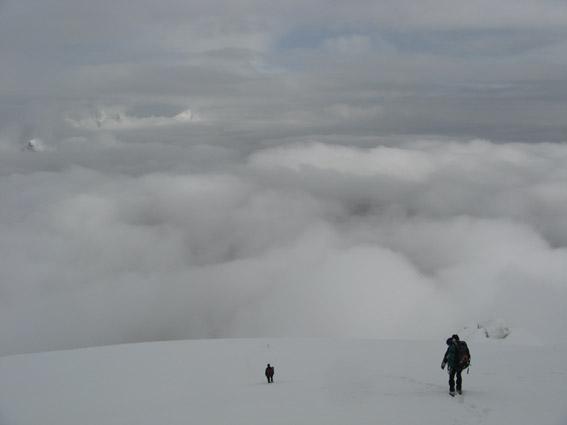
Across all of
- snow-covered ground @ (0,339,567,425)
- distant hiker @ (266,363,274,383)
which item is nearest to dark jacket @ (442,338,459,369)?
snow-covered ground @ (0,339,567,425)

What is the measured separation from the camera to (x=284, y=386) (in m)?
16.5

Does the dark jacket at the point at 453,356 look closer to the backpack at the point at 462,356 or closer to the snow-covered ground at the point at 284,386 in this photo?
the backpack at the point at 462,356

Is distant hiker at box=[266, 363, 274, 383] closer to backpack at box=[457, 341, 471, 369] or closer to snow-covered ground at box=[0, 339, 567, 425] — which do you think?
snow-covered ground at box=[0, 339, 567, 425]

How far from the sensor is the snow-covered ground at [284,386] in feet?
42.4

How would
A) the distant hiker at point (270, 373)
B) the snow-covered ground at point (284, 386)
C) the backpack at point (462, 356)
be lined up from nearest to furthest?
the snow-covered ground at point (284, 386), the backpack at point (462, 356), the distant hiker at point (270, 373)

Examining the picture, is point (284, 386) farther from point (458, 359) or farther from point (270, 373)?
point (458, 359)

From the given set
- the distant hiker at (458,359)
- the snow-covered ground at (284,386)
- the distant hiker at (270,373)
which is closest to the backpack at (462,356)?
the distant hiker at (458,359)

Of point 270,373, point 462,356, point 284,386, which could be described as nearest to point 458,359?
point 462,356

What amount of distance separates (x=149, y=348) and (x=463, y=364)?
1614 centimetres

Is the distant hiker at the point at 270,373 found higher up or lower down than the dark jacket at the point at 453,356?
lower down

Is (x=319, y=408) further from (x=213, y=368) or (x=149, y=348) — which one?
(x=149, y=348)

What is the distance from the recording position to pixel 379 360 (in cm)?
2041

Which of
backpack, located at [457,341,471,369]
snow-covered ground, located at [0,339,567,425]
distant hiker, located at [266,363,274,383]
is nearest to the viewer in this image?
snow-covered ground, located at [0,339,567,425]

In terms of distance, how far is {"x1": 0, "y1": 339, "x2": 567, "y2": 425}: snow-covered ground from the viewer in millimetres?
12914
